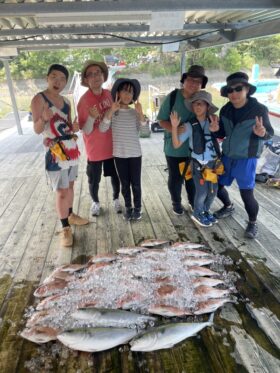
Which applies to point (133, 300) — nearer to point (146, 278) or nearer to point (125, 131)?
point (146, 278)

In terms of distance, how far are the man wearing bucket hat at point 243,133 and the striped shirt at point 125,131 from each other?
84 cm

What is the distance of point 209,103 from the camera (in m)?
2.89

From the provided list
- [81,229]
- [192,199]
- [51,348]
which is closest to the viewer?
[51,348]

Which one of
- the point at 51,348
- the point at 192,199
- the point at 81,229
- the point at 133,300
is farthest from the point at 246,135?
the point at 51,348

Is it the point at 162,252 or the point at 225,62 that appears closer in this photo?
the point at 162,252

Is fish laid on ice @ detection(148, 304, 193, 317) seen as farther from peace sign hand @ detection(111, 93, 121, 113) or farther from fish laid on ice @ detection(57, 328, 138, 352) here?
peace sign hand @ detection(111, 93, 121, 113)

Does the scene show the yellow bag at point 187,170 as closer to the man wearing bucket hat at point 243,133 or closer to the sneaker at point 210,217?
the man wearing bucket hat at point 243,133

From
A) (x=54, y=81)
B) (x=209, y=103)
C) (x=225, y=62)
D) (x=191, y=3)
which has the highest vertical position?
(x=191, y=3)

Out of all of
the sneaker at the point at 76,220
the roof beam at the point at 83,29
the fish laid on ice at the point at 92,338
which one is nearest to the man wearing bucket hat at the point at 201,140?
the sneaker at the point at 76,220

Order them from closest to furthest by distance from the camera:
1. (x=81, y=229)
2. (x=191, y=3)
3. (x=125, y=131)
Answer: (x=191, y=3)
(x=125, y=131)
(x=81, y=229)

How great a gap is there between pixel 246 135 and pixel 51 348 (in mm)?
2454

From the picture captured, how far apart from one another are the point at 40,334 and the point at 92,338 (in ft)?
1.24

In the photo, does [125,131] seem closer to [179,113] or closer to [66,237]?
[179,113]

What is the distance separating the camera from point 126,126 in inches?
124
